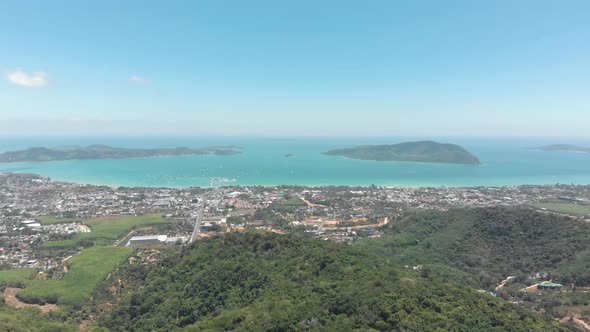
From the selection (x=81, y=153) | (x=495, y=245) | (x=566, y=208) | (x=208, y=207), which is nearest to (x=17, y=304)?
(x=208, y=207)

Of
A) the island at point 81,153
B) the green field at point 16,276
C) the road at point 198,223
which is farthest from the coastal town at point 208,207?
the island at point 81,153

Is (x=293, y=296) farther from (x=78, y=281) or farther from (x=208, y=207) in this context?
(x=208, y=207)

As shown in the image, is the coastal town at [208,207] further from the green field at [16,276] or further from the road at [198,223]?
the green field at [16,276]

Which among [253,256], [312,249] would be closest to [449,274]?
[312,249]

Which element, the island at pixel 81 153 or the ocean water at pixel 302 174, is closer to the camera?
the ocean water at pixel 302 174

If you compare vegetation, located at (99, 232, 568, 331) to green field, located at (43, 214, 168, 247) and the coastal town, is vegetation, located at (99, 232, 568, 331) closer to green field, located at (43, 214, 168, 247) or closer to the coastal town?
the coastal town

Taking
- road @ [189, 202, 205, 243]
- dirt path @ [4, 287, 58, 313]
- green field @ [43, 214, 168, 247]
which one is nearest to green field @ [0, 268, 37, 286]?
dirt path @ [4, 287, 58, 313]
